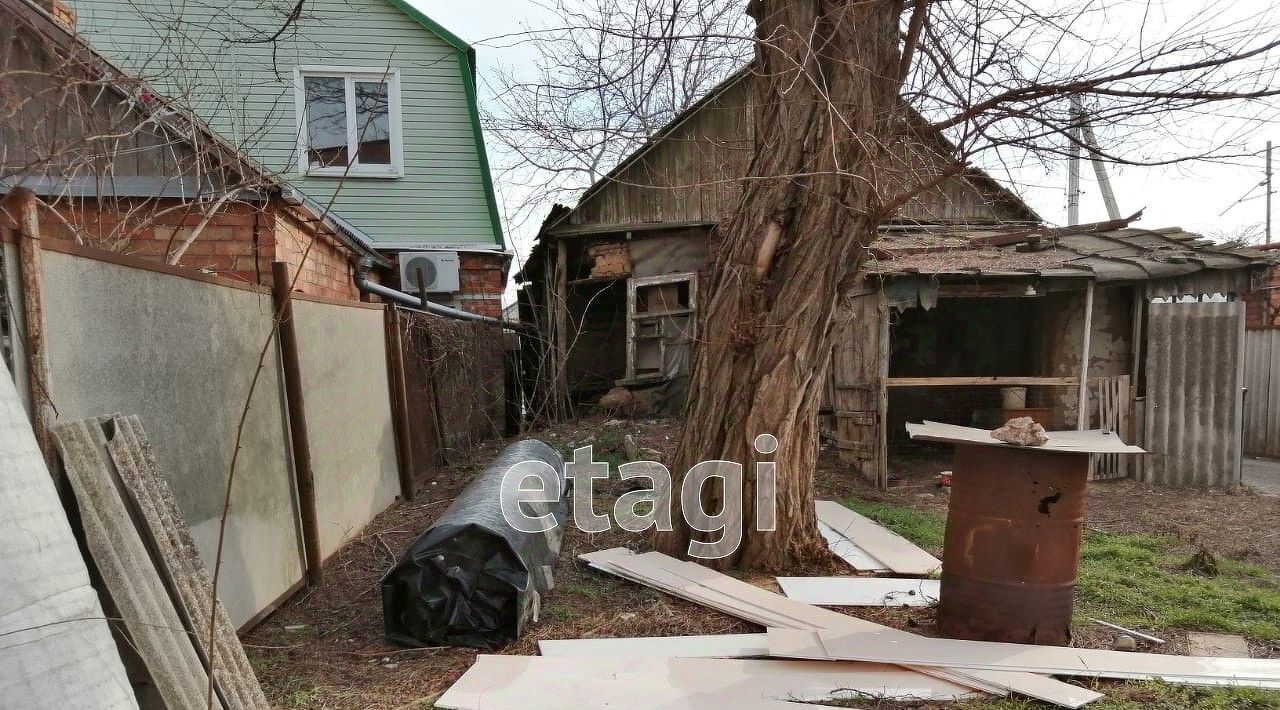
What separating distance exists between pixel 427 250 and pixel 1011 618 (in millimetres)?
9682

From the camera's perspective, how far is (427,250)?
11.4m

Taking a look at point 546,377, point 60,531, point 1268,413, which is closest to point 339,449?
point 60,531

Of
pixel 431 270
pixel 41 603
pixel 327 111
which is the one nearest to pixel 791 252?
pixel 41 603

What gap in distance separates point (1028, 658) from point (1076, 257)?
6804 millimetres

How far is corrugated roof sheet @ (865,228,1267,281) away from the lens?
8.25m

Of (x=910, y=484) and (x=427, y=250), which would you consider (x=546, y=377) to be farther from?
(x=910, y=484)

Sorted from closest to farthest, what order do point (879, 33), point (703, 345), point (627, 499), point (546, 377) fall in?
point (879, 33), point (703, 345), point (627, 499), point (546, 377)

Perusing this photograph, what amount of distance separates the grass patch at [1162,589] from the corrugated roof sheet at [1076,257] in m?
3.16

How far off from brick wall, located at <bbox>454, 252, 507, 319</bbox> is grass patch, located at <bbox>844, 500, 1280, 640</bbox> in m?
7.71

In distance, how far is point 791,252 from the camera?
189 inches

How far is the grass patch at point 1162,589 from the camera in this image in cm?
431

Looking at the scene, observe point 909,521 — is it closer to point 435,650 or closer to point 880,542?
point 880,542

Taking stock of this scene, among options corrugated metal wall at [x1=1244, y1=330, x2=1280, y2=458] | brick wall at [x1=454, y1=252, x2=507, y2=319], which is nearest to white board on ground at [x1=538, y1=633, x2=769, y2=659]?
brick wall at [x1=454, y1=252, x2=507, y2=319]

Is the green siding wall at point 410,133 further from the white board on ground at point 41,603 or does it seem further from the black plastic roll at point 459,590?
the white board on ground at point 41,603
